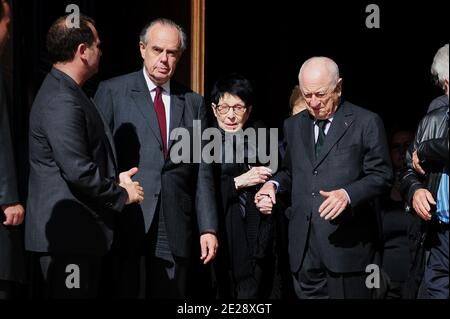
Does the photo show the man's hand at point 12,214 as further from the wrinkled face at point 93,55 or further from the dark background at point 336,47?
the dark background at point 336,47

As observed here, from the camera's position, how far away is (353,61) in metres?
9.51

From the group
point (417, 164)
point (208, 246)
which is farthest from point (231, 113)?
point (417, 164)

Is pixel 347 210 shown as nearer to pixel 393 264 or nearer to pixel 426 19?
pixel 393 264

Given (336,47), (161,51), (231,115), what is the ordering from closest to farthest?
1. (161,51)
2. (231,115)
3. (336,47)

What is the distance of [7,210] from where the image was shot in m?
4.53

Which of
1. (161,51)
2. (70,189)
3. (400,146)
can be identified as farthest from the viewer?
(400,146)

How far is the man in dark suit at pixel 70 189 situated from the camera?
15.3ft

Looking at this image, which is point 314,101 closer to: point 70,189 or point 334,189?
point 334,189

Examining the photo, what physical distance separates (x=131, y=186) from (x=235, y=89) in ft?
4.28

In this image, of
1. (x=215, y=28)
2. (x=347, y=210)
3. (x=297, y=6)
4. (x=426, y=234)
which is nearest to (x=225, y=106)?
(x=347, y=210)

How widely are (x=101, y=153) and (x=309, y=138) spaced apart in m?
1.10

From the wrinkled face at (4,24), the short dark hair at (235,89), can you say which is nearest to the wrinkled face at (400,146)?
the short dark hair at (235,89)

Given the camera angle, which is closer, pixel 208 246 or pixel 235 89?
pixel 208 246

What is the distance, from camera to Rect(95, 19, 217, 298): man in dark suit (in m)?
5.08
